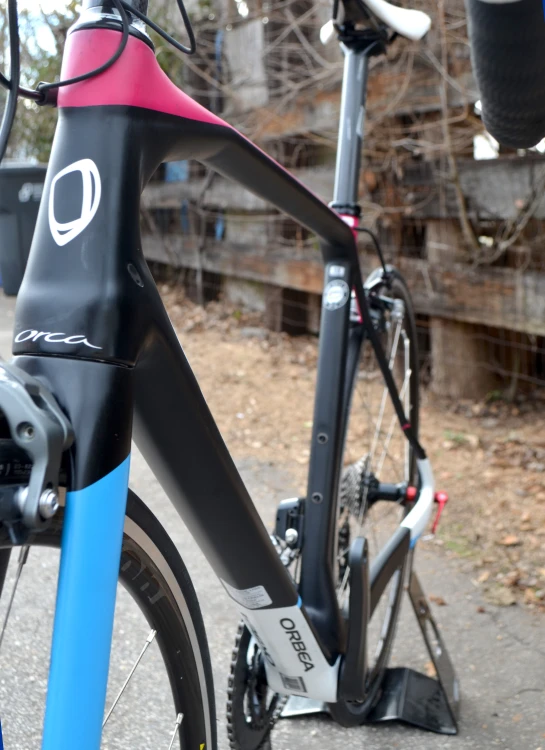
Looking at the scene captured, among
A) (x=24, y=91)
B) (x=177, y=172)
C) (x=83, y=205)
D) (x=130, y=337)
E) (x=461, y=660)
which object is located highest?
(x=177, y=172)

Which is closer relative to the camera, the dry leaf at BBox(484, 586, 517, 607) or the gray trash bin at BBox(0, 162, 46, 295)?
the gray trash bin at BBox(0, 162, 46, 295)

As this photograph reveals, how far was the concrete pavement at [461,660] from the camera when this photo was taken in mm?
1698

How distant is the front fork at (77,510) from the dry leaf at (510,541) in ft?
6.71

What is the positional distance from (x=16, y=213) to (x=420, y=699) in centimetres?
133

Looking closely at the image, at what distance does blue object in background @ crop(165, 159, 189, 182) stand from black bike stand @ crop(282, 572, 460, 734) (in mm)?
4896

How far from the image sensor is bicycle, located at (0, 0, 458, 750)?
0.70 meters

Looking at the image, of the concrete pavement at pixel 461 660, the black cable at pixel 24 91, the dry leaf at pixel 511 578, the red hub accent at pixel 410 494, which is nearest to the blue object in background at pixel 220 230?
the concrete pavement at pixel 461 660

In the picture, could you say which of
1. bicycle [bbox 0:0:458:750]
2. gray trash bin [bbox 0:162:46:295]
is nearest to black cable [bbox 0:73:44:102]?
bicycle [bbox 0:0:458:750]

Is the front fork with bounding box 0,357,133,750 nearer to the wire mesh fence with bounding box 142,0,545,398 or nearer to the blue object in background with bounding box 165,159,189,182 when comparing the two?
the wire mesh fence with bounding box 142,0,545,398

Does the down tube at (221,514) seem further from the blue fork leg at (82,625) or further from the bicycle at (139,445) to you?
the blue fork leg at (82,625)

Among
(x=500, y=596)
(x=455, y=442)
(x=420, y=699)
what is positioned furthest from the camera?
(x=455, y=442)

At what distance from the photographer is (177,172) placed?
660 centimetres

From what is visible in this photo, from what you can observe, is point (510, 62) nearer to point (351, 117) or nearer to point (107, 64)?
point (107, 64)

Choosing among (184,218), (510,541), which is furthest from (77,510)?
(184,218)
